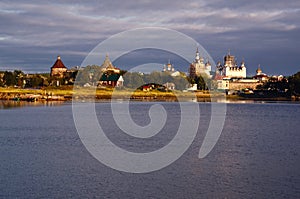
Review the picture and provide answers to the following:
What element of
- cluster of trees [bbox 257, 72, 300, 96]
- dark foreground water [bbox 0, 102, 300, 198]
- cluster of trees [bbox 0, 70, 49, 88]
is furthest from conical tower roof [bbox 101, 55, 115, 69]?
dark foreground water [bbox 0, 102, 300, 198]

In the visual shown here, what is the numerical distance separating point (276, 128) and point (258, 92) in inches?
3753

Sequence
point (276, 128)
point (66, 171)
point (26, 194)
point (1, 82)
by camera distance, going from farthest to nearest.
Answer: point (1, 82) → point (276, 128) → point (66, 171) → point (26, 194)

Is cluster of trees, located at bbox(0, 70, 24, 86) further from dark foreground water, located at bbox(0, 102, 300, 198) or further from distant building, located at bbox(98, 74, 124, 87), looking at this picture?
dark foreground water, located at bbox(0, 102, 300, 198)

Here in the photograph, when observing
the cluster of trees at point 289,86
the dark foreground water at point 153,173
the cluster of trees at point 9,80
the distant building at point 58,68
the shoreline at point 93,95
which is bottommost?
Result: the dark foreground water at point 153,173

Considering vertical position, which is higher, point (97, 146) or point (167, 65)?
point (167, 65)

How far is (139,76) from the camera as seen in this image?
119 m

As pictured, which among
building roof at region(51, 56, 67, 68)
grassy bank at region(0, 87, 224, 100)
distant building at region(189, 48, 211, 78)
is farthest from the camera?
distant building at region(189, 48, 211, 78)

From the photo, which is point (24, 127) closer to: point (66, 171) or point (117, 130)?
point (117, 130)

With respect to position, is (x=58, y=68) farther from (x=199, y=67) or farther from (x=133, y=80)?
(x=199, y=67)

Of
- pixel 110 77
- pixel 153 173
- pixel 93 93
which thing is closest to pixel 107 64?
pixel 110 77

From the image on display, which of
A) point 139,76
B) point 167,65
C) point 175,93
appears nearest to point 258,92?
point 175,93

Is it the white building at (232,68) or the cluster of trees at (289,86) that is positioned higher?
the white building at (232,68)

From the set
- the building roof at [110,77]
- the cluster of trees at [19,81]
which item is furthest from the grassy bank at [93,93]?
the cluster of trees at [19,81]

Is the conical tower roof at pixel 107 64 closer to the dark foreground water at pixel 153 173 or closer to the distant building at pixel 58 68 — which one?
the distant building at pixel 58 68
